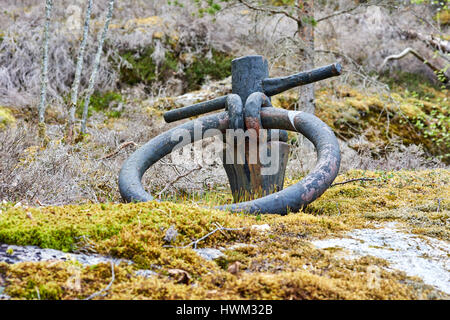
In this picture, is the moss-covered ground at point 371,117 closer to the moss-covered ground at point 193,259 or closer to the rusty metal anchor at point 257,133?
the rusty metal anchor at point 257,133

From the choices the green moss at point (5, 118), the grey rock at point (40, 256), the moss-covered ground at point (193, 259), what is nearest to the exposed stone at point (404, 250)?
the moss-covered ground at point (193, 259)

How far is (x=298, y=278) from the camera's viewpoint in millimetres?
1186

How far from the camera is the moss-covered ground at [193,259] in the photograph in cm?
111

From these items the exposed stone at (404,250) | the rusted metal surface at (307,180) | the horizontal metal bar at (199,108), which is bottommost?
the exposed stone at (404,250)

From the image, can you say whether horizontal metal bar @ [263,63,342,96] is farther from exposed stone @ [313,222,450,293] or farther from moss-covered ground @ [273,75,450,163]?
moss-covered ground @ [273,75,450,163]

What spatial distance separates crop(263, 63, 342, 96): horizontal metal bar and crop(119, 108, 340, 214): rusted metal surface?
0.25m

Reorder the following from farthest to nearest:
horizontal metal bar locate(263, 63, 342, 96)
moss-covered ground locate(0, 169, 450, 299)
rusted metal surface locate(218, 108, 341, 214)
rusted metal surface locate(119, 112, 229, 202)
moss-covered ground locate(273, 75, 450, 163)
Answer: moss-covered ground locate(273, 75, 450, 163), horizontal metal bar locate(263, 63, 342, 96), rusted metal surface locate(119, 112, 229, 202), rusted metal surface locate(218, 108, 341, 214), moss-covered ground locate(0, 169, 450, 299)

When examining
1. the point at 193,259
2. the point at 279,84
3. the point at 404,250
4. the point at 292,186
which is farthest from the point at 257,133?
the point at 193,259

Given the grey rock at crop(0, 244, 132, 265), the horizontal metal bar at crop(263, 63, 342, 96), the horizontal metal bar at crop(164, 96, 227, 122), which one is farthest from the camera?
the horizontal metal bar at crop(164, 96, 227, 122)

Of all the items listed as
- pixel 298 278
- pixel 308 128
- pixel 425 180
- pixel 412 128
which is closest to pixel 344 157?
pixel 425 180

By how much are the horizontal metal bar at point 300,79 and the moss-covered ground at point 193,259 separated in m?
1.10

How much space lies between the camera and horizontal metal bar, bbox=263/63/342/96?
8.59ft

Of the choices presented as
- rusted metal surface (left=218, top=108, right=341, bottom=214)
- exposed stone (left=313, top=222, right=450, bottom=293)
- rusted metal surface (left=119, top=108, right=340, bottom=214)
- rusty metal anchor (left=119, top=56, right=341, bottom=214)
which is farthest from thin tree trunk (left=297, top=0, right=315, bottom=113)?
exposed stone (left=313, top=222, right=450, bottom=293)
